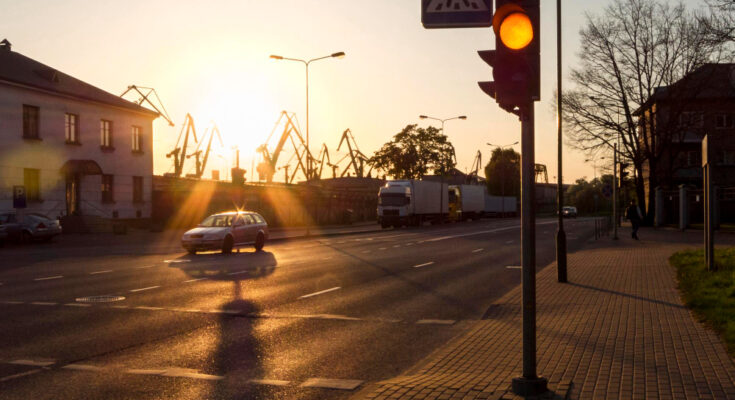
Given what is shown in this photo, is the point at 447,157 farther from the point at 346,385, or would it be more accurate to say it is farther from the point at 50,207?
the point at 346,385

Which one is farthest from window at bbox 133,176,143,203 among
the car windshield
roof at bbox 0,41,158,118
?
the car windshield

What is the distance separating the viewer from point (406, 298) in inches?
518

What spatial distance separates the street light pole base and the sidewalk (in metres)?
0.08

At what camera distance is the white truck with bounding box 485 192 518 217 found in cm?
8900

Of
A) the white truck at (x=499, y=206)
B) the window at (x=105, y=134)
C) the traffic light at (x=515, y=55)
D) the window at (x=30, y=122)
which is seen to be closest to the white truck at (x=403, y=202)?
the window at (x=105, y=134)

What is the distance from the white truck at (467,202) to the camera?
7081cm

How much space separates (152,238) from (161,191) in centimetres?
1060

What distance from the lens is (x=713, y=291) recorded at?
38.6 feet

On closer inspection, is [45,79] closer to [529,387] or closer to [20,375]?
[20,375]

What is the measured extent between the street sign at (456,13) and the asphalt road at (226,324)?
335 cm

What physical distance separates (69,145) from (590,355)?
125 feet

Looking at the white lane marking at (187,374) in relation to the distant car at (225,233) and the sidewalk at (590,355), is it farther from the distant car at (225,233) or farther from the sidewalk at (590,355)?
the distant car at (225,233)

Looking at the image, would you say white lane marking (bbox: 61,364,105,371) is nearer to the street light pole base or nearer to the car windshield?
the street light pole base

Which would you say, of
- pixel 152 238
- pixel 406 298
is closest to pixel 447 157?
pixel 152 238
